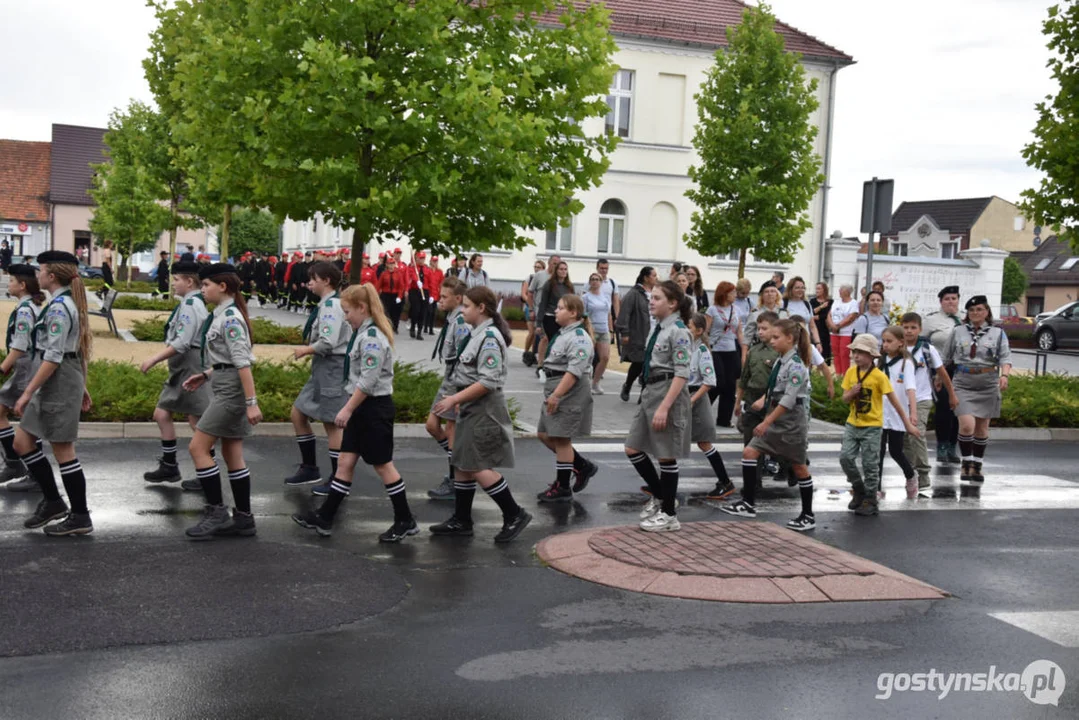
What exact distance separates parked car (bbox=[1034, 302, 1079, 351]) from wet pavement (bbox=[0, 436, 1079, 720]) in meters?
33.8

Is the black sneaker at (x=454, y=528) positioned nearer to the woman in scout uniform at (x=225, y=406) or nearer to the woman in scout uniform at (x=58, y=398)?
the woman in scout uniform at (x=225, y=406)

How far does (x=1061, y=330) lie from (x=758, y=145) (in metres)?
14.5

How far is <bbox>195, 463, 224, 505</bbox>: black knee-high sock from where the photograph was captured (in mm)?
7719

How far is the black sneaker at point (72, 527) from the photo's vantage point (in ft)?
24.9

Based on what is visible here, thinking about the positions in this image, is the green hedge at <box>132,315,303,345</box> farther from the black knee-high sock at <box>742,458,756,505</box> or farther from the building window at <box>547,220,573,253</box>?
the building window at <box>547,220,573,253</box>

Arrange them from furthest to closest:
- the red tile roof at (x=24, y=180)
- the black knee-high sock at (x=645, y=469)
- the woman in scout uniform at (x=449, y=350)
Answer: the red tile roof at (x=24, y=180), the woman in scout uniform at (x=449, y=350), the black knee-high sock at (x=645, y=469)

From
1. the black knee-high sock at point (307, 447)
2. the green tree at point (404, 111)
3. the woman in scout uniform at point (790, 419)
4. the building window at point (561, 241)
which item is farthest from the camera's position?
the building window at point (561, 241)

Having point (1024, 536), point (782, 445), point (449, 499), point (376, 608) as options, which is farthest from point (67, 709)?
point (1024, 536)

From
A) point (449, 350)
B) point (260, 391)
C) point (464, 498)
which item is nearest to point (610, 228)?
point (260, 391)

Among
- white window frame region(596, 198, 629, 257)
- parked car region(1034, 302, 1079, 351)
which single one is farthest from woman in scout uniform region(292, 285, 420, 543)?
parked car region(1034, 302, 1079, 351)

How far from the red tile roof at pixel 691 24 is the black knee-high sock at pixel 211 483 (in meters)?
32.5

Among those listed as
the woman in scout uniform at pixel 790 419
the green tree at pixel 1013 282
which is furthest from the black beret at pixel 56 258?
the green tree at pixel 1013 282

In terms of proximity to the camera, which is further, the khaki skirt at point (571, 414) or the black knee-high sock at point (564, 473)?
the black knee-high sock at point (564, 473)

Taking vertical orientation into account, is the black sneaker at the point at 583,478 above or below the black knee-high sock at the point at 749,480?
below
